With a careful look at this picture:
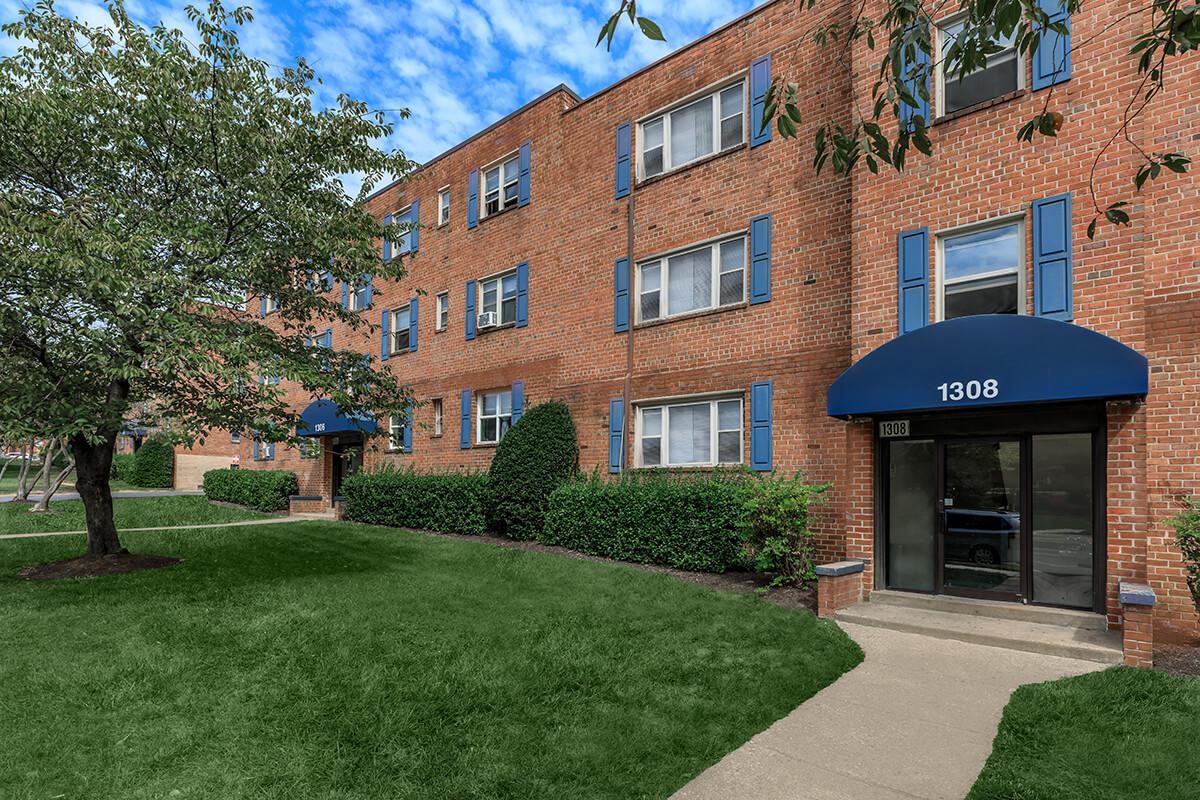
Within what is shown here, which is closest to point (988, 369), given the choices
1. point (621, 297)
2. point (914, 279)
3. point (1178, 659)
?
point (914, 279)

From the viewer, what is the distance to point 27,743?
13.7ft

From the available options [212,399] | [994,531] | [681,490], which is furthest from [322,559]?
[994,531]

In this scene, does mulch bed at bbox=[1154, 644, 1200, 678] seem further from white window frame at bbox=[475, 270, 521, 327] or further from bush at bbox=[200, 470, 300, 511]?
bush at bbox=[200, 470, 300, 511]

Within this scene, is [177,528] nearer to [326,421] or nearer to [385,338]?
[326,421]

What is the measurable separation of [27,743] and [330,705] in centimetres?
175

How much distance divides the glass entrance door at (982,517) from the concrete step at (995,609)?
0.84 ft

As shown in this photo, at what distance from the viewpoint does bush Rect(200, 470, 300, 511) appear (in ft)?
72.5

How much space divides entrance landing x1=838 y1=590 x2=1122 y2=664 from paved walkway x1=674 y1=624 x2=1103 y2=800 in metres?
0.15

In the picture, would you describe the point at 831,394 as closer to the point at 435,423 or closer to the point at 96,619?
the point at 96,619

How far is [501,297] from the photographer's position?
54.7ft

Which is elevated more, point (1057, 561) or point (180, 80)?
point (180, 80)

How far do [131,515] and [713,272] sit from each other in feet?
53.8

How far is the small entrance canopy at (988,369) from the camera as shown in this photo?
6.81m

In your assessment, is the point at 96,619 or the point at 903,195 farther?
the point at 903,195
